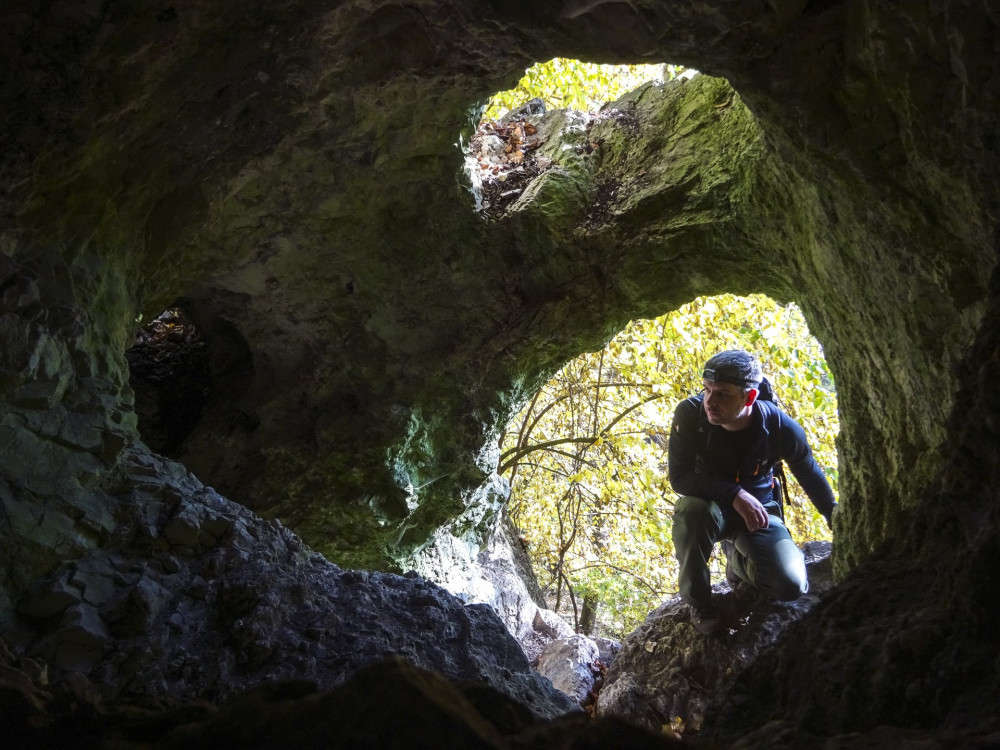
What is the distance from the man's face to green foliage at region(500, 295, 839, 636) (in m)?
2.76

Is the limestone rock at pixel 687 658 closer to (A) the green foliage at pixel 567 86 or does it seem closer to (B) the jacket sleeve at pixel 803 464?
(B) the jacket sleeve at pixel 803 464

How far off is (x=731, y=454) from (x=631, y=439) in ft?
12.8

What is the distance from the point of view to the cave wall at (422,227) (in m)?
2.38

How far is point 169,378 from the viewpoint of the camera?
591 cm

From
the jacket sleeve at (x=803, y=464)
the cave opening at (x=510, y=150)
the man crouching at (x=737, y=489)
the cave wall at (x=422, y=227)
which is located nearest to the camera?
the cave wall at (x=422, y=227)

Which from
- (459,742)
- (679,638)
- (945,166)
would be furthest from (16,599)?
(679,638)

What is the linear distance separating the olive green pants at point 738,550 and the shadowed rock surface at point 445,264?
17.7 inches

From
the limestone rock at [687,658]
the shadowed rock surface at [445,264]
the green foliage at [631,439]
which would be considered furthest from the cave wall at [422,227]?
the green foliage at [631,439]

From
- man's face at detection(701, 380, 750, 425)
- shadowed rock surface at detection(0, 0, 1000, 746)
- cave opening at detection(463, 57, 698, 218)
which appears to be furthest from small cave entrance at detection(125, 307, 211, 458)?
man's face at detection(701, 380, 750, 425)

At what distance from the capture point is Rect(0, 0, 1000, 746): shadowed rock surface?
1.90 m

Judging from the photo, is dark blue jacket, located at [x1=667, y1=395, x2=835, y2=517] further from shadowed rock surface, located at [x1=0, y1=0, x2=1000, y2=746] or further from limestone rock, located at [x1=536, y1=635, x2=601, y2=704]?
limestone rock, located at [x1=536, y1=635, x2=601, y2=704]

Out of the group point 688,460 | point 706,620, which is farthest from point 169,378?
point 706,620

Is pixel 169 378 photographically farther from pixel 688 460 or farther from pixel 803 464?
pixel 803 464

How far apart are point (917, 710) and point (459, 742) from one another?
3.37ft
